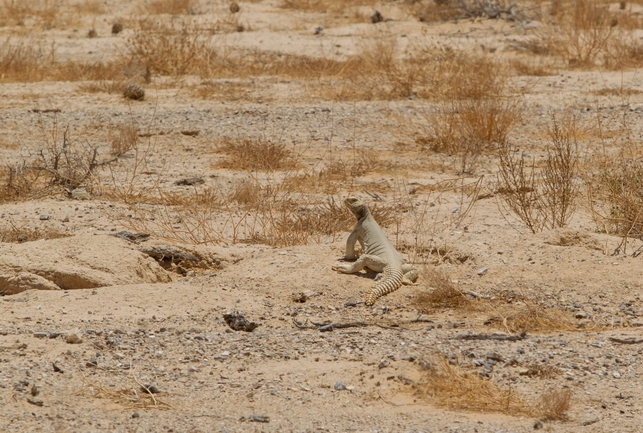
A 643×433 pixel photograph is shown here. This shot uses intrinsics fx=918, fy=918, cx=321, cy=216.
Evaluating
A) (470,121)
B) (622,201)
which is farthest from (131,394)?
(470,121)

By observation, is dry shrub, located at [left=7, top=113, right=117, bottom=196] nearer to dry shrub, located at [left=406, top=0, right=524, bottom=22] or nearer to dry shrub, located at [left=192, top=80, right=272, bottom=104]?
dry shrub, located at [left=192, top=80, right=272, bottom=104]

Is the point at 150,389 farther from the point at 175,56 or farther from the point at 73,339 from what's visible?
the point at 175,56

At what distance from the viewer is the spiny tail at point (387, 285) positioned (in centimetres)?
534

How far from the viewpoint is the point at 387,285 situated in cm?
546

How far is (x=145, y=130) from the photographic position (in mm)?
10516

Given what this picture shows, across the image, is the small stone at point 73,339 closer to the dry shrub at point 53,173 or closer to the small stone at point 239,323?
the small stone at point 239,323

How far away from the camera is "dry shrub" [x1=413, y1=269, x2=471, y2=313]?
17.6ft

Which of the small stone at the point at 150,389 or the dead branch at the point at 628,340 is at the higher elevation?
the dead branch at the point at 628,340

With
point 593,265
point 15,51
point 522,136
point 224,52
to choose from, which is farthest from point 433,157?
point 15,51

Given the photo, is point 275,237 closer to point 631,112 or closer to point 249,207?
point 249,207

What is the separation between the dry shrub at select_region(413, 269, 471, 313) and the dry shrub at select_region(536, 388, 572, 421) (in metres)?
1.30

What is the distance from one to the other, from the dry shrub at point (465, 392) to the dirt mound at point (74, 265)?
2.23 metres

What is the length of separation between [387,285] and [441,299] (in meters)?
0.33

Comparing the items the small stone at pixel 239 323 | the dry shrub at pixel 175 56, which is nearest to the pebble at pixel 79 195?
the small stone at pixel 239 323
